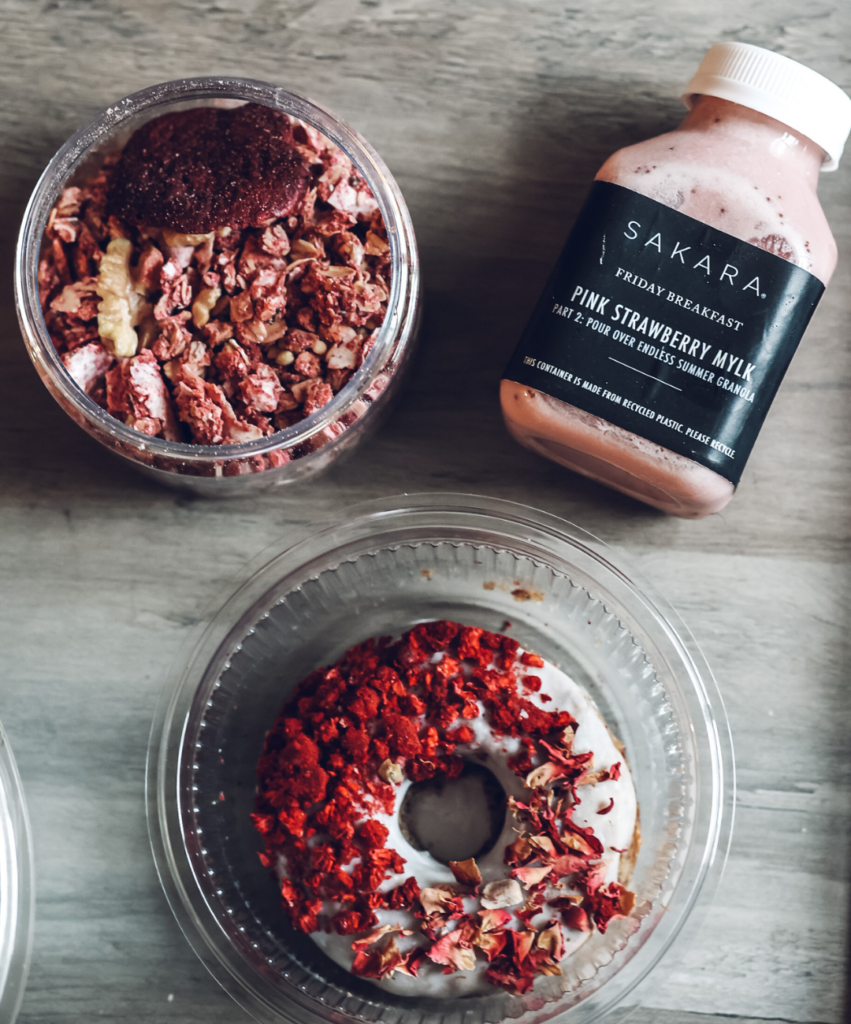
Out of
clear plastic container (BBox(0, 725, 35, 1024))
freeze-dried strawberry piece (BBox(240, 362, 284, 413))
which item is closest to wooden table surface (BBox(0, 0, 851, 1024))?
clear plastic container (BBox(0, 725, 35, 1024))

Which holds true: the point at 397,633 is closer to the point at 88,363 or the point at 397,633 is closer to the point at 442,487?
the point at 442,487

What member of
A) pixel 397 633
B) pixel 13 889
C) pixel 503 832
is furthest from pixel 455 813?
pixel 13 889

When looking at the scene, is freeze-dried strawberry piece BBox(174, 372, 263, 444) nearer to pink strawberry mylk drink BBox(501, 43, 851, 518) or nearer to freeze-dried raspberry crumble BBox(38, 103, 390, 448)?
freeze-dried raspberry crumble BBox(38, 103, 390, 448)

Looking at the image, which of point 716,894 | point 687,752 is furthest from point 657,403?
point 716,894

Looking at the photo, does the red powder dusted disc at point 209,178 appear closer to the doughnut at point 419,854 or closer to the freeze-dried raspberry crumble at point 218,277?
the freeze-dried raspberry crumble at point 218,277

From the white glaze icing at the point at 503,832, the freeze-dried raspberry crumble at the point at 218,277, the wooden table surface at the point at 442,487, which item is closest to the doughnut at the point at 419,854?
the white glaze icing at the point at 503,832

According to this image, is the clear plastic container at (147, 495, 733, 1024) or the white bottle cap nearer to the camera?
the white bottle cap
